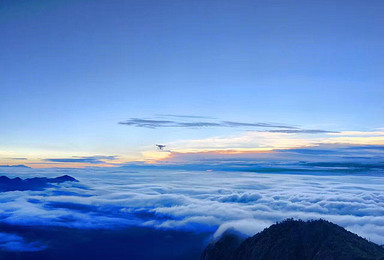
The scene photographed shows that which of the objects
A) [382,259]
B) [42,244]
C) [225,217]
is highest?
[382,259]

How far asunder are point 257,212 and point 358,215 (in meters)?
50.1

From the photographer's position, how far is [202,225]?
173 metres

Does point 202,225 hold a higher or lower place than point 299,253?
lower

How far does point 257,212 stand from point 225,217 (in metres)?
18.5

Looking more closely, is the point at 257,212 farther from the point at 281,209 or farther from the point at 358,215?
the point at 358,215

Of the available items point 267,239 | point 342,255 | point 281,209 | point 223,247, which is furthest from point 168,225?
point 342,255

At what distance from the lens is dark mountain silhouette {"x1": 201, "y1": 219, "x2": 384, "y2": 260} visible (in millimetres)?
44938

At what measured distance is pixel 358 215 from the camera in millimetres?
144875

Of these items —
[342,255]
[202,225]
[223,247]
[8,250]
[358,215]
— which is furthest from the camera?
[202,225]

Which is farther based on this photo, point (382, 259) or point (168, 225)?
point (168, 225)

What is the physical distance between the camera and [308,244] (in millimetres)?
50312

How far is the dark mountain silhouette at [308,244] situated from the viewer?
4494 cm

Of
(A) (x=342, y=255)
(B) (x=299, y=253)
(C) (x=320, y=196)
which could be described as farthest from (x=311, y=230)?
(C) (x=320, y=196)

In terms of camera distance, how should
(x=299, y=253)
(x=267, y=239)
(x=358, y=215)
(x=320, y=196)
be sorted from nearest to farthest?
(x=299, y=253)
(x=267, y=239)
(x=358, y=215)
(x=320, y=196)
